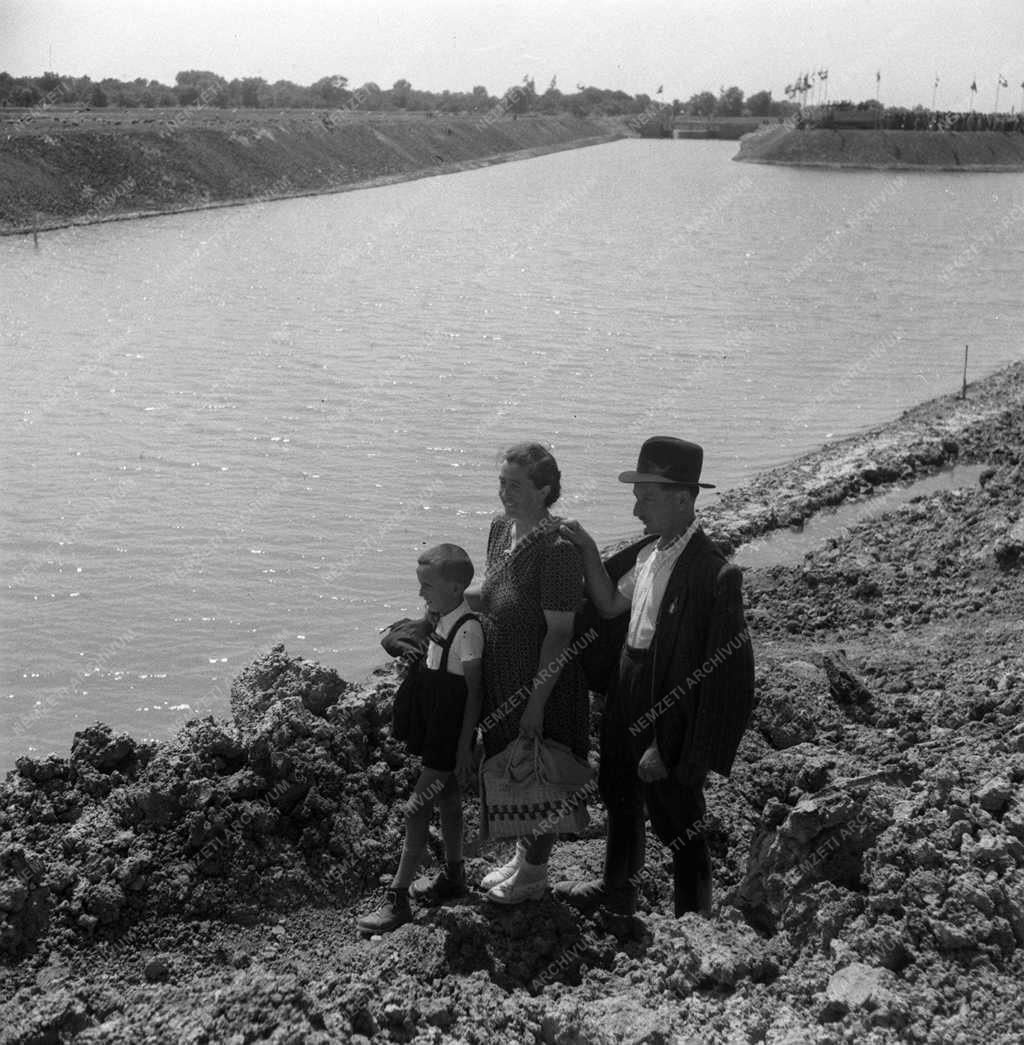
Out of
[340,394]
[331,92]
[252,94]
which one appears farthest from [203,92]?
[340,394]

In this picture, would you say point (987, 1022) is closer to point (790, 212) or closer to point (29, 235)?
point (29, 235)

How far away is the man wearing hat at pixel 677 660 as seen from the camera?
416 cm

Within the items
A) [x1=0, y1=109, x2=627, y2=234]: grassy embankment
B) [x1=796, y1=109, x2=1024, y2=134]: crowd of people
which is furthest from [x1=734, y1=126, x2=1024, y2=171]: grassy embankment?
[x1=0, y1=109, x2=627, y2=234]: grassy embankment

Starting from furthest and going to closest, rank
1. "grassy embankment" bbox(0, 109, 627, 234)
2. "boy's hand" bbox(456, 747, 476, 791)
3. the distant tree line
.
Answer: the distant tree line → "grassy embankment" bbox(0, 109, 627, 234) → "boy's hand" bbox(456, 747, 476, 791)

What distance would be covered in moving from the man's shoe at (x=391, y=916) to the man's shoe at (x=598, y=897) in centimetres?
55

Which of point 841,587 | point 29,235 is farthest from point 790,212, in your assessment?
point 841,587

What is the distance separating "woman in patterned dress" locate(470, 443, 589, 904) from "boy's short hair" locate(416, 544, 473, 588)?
0.41ft

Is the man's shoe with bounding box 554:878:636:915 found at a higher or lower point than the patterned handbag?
lower

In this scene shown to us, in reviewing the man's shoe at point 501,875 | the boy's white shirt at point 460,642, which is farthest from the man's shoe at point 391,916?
the boy's white shirt at point 460,642

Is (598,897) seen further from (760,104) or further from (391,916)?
(760,104)

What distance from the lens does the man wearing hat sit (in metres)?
4.16

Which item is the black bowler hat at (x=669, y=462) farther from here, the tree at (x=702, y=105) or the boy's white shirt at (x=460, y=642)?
the tree at (x=702, y=105)

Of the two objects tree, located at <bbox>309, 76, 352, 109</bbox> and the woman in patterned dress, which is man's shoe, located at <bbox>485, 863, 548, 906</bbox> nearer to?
the woman in patterned dress

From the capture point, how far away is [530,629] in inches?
170
